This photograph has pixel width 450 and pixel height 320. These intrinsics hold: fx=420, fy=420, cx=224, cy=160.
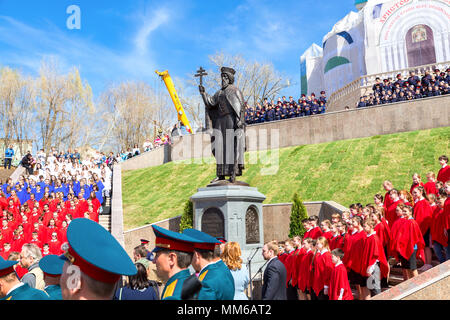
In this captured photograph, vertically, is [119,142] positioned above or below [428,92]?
above

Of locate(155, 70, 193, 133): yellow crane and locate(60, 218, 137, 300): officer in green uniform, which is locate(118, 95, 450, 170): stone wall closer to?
locate(155, 70, 193, 133): yellow crane

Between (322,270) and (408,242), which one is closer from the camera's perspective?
(322,270)

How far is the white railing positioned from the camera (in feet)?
100

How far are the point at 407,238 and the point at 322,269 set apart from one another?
1.77 meters

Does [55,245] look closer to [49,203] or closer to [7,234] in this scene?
[7,234]

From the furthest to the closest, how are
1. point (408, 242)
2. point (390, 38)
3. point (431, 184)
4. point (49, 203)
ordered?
1. point (390, 38)
2. point (49, 203)
3. point (431, 184)
4. point (408, 242)

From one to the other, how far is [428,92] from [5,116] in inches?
1461

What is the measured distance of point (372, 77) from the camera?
3347 cm

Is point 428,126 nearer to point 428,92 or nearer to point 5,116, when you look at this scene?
point 428,92


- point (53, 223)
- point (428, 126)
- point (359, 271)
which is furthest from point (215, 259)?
point (428, 126)

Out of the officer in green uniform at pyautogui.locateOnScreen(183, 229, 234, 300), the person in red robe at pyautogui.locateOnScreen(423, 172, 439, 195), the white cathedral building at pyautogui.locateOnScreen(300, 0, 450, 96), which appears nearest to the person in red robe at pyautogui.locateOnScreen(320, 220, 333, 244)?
the person in red robe at pyautogui.locateOnScreen(423, 172, 439, 195)

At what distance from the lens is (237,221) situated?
33.3ft

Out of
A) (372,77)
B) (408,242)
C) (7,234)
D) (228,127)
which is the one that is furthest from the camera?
(372,77)

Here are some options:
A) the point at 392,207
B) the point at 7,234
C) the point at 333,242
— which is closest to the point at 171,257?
the point at 333,242
